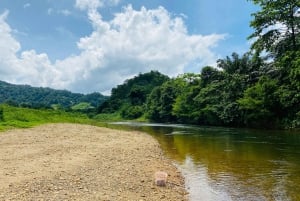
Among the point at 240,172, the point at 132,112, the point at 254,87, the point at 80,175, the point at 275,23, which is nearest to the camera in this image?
the point at 80,175

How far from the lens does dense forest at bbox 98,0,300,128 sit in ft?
114

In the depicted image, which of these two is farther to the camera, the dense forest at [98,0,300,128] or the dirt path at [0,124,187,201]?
the dense forest at [98,0,300,128]

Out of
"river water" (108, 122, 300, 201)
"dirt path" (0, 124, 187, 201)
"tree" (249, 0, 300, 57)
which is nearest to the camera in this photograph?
"dirt path" (0, 124, 187, 201)

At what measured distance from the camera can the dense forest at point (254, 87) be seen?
3462cm

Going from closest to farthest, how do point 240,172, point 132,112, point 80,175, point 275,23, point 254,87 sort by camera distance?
point 80,175
point 240,172
point 275,23
point 254,87
point 132,112

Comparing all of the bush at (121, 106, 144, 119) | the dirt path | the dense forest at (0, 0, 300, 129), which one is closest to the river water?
the dirt path

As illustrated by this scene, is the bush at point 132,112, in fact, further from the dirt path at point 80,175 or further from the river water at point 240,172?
the dirt path at point 80,175

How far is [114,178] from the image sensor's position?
1424 cm

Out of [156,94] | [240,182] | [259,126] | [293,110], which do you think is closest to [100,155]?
[240,182]

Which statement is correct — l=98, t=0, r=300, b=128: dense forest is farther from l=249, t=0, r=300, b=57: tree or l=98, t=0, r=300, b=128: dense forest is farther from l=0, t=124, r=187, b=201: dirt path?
l=0, t=124, r=187, b=201: dirt path

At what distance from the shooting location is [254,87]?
179 ft

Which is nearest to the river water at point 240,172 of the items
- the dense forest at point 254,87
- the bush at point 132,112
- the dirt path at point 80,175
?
the dirt path at point 80,175

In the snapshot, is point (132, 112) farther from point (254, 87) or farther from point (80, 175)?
point (80, 175)

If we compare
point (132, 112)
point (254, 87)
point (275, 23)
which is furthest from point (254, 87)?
point (132, 112)
